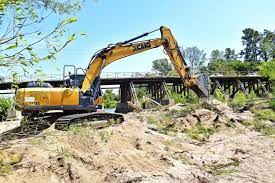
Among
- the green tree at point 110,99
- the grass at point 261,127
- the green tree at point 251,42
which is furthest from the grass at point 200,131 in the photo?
the green tree at point 251,42

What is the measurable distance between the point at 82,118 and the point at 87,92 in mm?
1734

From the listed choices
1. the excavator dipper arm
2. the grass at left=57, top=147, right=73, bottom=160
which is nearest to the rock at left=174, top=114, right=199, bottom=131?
the excavator dipper arm

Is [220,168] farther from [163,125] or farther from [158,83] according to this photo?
[158,83]

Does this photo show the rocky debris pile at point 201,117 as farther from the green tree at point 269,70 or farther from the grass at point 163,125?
the green tree at point 269,70

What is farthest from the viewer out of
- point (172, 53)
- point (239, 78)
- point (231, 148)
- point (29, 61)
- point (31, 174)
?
point (239, 78)

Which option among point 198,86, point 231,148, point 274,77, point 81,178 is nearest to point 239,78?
point 274,77

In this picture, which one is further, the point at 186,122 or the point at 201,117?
the point at 201,117

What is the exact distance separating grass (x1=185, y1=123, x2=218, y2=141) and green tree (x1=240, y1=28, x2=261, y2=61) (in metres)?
139

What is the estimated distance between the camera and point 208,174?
33.9 feet

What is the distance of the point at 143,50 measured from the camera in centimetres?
1995

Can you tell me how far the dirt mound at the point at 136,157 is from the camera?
30.6 ft

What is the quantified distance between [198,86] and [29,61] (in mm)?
17565

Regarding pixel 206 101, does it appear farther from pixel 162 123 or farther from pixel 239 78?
pixel 239 78

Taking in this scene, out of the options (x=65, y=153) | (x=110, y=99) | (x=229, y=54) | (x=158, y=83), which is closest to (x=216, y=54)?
(x=229, y=54)
